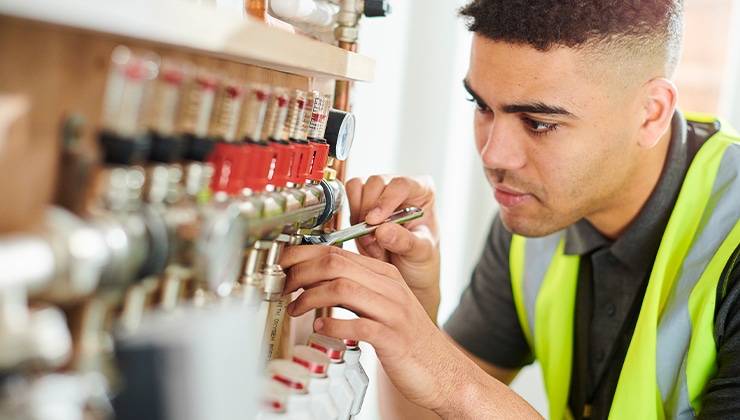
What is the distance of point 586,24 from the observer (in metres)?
1.11

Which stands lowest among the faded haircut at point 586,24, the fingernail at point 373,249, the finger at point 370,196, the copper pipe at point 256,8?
the fingernail at point 373,249

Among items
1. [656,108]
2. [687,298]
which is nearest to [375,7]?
[656,108]

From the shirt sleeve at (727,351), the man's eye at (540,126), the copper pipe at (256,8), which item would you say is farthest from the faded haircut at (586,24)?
the copper pipe at (256,8)

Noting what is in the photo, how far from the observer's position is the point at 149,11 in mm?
422

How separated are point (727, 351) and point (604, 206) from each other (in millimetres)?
326

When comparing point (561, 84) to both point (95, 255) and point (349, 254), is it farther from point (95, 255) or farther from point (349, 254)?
point (95, 255)

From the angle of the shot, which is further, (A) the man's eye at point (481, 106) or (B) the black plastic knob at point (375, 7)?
(A) the man's eye at point (481, 106)

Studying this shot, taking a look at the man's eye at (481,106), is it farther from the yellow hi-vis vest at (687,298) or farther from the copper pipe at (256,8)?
the copper pipe at (256,8)

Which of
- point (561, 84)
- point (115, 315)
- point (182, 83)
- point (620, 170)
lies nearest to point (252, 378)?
point (115, 315)

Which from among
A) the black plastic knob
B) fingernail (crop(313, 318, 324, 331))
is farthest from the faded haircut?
fingernail (crop(313, 318, 324, 331))

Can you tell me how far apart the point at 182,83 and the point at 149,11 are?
87 millimetres

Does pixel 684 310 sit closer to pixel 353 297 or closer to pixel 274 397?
pixel 353 297

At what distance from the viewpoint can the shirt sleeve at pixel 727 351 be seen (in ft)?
3.30

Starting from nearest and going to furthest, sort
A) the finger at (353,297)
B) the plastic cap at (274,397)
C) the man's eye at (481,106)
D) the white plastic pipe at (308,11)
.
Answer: the plastic cap at (274,397), the finger at (353,297), the white plastic pipe at (308,11), the man's eye at (481,106)
